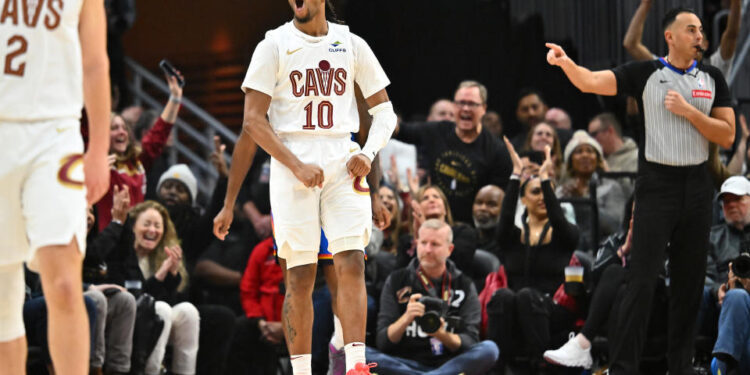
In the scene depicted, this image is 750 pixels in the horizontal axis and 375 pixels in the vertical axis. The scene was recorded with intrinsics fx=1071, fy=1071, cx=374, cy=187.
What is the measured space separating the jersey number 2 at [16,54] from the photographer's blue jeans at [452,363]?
3.93m

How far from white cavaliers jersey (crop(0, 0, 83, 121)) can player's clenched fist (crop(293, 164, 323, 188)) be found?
5.38 feet

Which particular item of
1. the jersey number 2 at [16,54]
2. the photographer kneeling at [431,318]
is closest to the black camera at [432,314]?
the photographer kneeling at [431,318]

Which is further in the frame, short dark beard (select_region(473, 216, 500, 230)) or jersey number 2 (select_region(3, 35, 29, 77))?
short dark beard (select_region(473, 216, 500, 230))

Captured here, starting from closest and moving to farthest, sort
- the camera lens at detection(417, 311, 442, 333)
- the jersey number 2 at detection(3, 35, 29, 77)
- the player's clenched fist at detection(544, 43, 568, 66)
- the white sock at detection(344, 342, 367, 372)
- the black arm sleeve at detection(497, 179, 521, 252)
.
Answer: the jersey number 2 at detection(3, 35, 29, 77) → the white sock at detection(344, 342, 367, 372) → the player's clenched fist at detection(544, 43, 568, 66) → the camera lens at detection(417, 311, 442, 333) → the black arm sleeve at detection(497, 179, 521, 252)

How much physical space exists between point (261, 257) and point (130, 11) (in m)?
3.19

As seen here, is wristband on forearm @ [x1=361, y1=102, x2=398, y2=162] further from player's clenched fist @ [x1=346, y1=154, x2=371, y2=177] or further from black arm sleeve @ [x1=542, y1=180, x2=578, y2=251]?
black arm sleeve @ [x1=542, y1=180, x2=578, y2=251]

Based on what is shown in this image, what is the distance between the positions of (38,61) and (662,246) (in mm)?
3844

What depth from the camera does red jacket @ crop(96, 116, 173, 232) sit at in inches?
311

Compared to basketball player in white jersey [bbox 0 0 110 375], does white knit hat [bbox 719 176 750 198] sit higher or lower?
lower

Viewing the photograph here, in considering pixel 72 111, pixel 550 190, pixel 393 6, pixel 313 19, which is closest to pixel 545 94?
pixel 393 6

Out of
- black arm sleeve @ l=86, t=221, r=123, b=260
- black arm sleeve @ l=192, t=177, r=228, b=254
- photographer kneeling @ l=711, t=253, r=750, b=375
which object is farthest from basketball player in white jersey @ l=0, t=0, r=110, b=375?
black arm sleeve @ l=192, t=177, r=228, b=254

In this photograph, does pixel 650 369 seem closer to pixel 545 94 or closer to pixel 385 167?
pixel 385 167

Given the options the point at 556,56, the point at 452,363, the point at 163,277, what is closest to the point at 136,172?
the point at 163,277

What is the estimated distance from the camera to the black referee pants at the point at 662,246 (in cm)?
602
